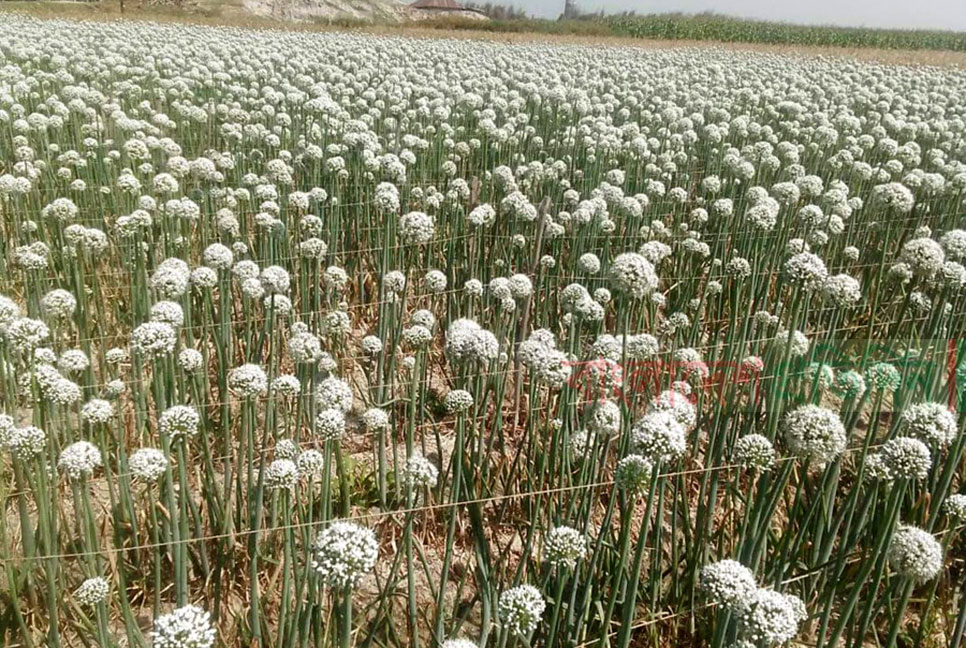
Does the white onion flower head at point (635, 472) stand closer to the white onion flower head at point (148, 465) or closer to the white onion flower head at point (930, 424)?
the white onion flower head at point (930, 424)

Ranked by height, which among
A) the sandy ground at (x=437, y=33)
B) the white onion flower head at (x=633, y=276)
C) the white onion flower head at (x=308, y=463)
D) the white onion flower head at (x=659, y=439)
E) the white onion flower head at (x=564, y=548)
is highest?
the sandy ground at (x=437, y=33)

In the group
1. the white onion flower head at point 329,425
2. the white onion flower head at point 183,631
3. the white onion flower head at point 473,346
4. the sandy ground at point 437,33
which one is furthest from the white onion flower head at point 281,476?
the sandy ground at point 437,33

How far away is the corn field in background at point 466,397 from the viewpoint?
2.20 m

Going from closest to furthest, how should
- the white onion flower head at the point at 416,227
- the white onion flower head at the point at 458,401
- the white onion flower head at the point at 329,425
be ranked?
the white onion flower head at the point at 329,425 < the white onion flower head at the point at 458,401 < the white onion flower head at the point at 416,227

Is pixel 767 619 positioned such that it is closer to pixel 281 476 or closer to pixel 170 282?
pixel 281 476

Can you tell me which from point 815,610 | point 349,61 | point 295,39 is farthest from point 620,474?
point 295,39

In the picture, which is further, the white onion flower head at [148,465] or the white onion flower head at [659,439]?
the white onion flower head at [148,465]

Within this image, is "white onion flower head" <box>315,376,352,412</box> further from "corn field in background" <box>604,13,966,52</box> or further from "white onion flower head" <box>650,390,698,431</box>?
"corn field in background" <box>604,13,966,52</box>

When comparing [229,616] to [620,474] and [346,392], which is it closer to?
[346,392]

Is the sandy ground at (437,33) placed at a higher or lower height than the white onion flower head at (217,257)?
higher

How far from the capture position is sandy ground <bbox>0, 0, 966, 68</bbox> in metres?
24.7

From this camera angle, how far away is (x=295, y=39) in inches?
625

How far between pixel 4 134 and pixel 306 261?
13.6 feet

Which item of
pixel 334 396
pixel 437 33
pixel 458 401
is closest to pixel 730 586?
pixel 458 401
